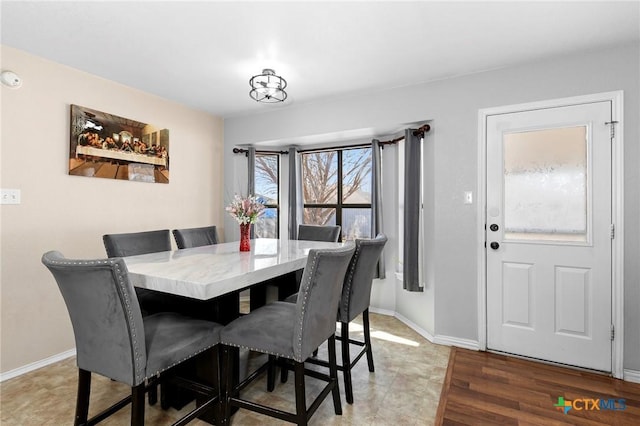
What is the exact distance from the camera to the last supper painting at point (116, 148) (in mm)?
2764

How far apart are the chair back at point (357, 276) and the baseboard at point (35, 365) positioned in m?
2.40

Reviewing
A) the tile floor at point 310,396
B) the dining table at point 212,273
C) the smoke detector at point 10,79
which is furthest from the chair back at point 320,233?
the smoke detector at point 10,79

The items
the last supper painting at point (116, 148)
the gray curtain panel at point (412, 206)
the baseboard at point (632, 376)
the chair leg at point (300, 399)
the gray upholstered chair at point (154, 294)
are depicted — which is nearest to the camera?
the chair leg at point (300, 399)

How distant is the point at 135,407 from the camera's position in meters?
1.33

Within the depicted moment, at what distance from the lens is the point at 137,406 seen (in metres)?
1.34

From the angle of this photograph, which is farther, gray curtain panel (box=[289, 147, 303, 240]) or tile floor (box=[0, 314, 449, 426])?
gray curtain panel (box=[289, 147, 303, 240])

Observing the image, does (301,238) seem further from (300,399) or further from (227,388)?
(300,399)

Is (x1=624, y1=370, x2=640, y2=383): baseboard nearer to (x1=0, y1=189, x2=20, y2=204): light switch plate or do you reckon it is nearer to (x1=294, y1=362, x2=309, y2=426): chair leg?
(x1=294, y1=362, x2=309, y2=426): chair leg

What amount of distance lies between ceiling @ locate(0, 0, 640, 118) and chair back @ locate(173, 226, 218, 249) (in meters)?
1.42

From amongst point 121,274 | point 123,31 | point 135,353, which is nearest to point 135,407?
point 135,353

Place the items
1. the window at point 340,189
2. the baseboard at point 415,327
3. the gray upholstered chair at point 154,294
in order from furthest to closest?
the window at point 340,189 → the baseboard at point 415,327 → the gray upholstered chair at point 154,294

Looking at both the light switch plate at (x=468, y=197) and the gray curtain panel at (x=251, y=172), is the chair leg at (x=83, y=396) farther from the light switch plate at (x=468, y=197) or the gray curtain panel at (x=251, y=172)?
the light switch plate at (x=468, y=197)

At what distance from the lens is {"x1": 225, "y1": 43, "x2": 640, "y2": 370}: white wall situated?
229cm

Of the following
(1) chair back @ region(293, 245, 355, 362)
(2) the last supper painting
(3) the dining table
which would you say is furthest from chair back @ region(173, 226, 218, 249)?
(1) chair back @ region(293, 245, 355, 362)
